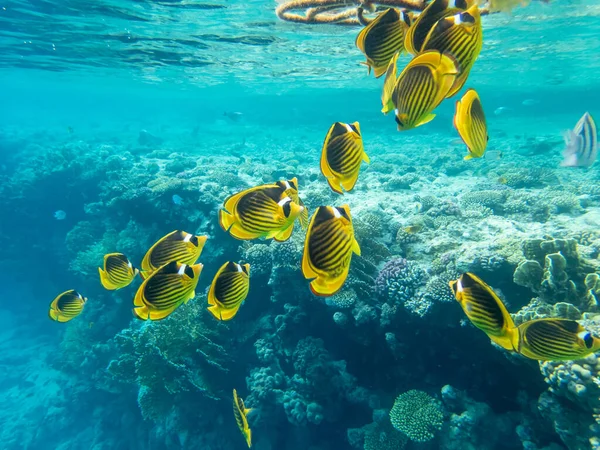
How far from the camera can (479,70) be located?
30.5 metres

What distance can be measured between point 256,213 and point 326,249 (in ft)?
3.13

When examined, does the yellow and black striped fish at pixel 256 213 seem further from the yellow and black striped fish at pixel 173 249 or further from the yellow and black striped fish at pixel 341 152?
the yellow and black striped fish at pixel 173 249

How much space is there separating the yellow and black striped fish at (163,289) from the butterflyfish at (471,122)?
2392 millimetres

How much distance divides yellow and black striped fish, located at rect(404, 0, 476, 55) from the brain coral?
5.51m

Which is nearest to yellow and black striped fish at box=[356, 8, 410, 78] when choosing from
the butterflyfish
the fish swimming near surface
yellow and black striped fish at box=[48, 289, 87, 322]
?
the butterflyfish

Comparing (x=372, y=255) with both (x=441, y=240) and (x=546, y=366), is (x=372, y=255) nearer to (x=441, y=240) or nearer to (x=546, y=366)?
(x=441, y=240)

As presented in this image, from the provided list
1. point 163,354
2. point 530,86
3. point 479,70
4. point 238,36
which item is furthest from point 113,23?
point 530,86

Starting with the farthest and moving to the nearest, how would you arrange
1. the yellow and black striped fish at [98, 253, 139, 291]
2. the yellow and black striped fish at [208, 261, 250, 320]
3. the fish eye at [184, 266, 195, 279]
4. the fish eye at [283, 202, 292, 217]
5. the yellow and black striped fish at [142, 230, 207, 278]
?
1. the yellow and black striped fish at [98, 253, 139, 291]
2. the yellow and black striped fish at [142, 230, 207, 278]
3. the yellow and black striped fish at [208, 261, 250, 320]
4. the fish eye at [184, 266, 195, 279]
5. the fish eye at [283, 202, 292, 217]

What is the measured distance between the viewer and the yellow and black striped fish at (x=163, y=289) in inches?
114

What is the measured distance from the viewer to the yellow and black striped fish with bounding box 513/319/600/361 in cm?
258

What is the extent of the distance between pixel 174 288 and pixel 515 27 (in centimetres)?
2408

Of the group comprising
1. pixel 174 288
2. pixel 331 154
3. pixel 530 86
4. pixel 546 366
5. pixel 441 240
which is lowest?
pixel 530 86

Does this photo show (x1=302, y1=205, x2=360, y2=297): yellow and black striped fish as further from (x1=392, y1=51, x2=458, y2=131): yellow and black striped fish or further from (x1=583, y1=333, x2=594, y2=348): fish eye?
(x1=583, y1=333, x2=594, y2=348): fish eye

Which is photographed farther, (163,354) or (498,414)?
(163,354)
